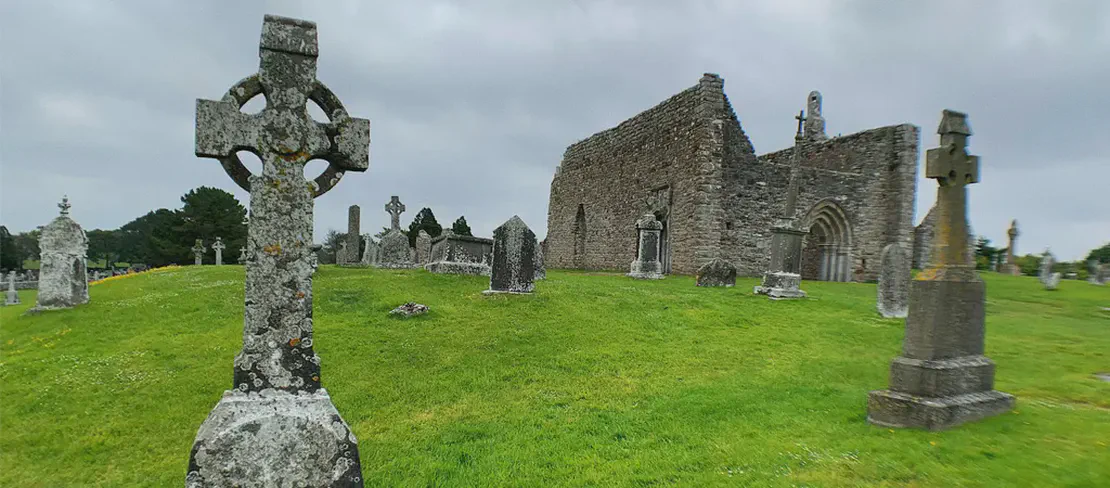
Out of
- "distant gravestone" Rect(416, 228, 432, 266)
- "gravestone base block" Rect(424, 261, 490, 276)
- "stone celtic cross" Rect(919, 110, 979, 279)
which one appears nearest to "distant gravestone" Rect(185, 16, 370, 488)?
"stone celtic cross" Rect(919, 110, 979, 279)

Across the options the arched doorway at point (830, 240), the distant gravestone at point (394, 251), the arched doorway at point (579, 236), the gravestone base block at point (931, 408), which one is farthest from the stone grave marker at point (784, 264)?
the arched doorway at point (579, 236)

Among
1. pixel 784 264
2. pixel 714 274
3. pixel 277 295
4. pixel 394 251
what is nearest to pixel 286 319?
pixel 277 295

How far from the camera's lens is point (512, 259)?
1157cm

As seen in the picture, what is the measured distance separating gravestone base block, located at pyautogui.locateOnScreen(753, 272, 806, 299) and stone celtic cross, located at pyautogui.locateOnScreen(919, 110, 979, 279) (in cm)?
724

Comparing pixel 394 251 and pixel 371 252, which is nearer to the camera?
pixel 394 251

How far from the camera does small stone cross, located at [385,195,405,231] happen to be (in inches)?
931

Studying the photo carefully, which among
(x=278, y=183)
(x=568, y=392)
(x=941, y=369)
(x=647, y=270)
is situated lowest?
(x=568, y=392)

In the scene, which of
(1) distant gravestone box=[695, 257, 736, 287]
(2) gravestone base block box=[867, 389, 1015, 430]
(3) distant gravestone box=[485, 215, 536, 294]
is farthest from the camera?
(1) distant gravestone box=[695, 257, 736, 287]

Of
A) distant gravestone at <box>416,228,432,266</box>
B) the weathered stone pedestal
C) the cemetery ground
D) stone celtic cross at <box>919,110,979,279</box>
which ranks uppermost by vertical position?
stone celtic cross at <box>919,110,979,279</box>

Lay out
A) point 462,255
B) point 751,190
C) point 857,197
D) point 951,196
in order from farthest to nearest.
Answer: point 857,197, point 751,190, point 462,255, point 951,196

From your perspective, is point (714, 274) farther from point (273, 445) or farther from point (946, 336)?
point (273, 445)

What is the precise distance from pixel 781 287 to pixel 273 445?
11.5m

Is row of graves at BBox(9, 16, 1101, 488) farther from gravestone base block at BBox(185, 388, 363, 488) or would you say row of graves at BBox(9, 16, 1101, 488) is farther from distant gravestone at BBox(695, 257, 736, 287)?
distant gravestone at BBox(695, 257, 736, 287)

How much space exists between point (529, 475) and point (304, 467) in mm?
1696
